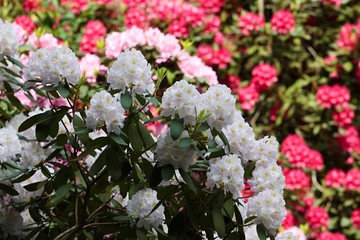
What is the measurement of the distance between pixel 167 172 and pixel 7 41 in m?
0.80

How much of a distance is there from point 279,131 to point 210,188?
2864mm

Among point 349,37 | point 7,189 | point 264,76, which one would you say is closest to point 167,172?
point 7,189

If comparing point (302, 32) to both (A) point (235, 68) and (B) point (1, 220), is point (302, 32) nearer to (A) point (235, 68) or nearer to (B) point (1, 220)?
(A) point (235, 68)

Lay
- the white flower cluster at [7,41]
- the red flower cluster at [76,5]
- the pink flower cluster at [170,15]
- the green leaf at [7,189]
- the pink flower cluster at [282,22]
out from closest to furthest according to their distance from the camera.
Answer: the green leaf at [7,189], the white flower cluster at [7,41], the pink flower cluster at [170,15], the red flower cluster at [76,5], the pink flower cluster at [282,22]

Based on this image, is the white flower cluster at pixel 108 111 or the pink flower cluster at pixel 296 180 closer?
the white flower cluster at pixel 108 111

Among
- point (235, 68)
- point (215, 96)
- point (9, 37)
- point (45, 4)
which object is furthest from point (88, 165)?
point (235, 68)

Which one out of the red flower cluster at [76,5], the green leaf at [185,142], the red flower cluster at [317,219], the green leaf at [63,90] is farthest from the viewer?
the red flower cluster at [76,5]

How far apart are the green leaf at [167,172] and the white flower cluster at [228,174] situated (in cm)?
10

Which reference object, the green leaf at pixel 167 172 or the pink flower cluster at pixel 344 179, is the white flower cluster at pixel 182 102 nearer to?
the green leaf at pixel 167 172

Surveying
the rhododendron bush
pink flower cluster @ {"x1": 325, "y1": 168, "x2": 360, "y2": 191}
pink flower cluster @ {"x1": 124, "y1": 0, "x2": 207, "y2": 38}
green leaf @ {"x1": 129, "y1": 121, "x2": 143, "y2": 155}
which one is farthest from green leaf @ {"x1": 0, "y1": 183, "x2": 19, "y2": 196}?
pink flower cluster @ {"x1": 325, "y1": 168, "x2": 360, "y2": 191}

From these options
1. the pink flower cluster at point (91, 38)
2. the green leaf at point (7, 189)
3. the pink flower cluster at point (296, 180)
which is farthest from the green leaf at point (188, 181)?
the pink flower cluster at point (296, 180)

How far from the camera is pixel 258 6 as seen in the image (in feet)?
15.1

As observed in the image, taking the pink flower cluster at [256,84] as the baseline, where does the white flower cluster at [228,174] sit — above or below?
above

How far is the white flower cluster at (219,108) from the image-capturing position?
5.34 ft
